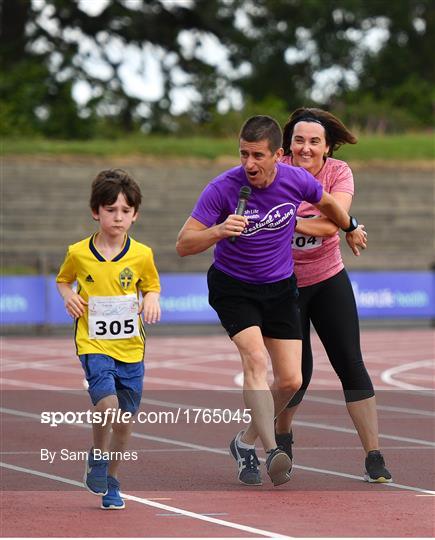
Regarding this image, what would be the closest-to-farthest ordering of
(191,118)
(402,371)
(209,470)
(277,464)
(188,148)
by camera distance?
1. (277,464)
2. (209,470)
3. (402,371)
4. (188,148)
5. (191,118)

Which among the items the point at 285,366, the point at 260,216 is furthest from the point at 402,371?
the point at 260,216

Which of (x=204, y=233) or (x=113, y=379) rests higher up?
(x=204, y=233)

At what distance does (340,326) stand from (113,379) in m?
1.86

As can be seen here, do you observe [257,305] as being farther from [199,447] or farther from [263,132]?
[199,447]

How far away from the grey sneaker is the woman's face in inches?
70.8

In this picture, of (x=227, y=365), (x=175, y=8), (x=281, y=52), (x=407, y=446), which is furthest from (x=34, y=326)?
(x=281, y=52)

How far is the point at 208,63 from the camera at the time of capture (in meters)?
53.4

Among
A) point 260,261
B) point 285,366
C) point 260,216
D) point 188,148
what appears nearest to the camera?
point 260,216

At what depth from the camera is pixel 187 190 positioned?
36.0 m

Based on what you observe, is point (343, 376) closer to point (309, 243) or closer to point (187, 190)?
point (309, 243)

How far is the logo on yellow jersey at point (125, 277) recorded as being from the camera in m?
7.64

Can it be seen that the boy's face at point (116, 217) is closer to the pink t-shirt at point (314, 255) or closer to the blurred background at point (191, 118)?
the pink t-shirt at point (314, 255)

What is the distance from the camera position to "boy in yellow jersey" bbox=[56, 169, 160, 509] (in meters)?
7.57

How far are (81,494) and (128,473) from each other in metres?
0.97
